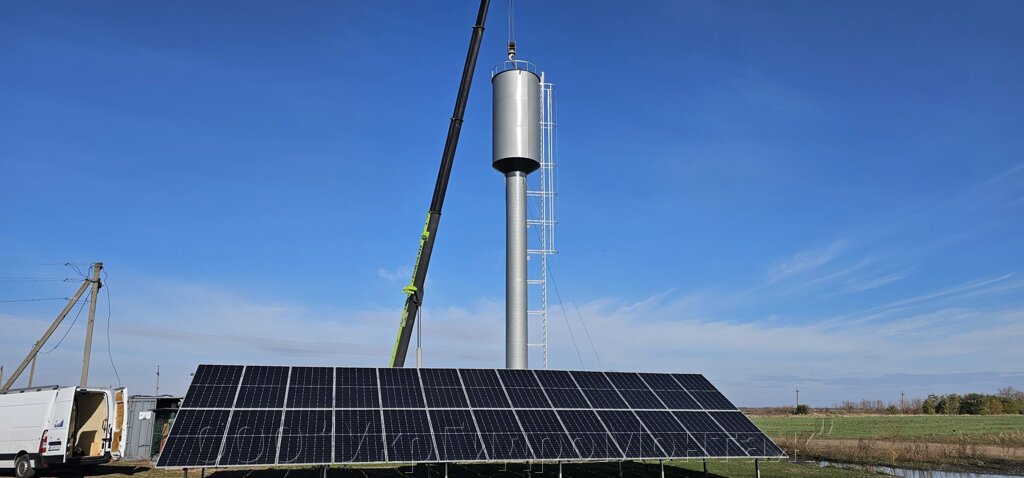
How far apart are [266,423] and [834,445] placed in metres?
38.7

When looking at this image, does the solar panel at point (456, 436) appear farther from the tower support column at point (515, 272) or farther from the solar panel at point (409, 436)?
the tower support column at point (515, 272)

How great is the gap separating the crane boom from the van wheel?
14322 millimetres

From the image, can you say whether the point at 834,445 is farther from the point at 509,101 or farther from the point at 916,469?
the point at 509,101

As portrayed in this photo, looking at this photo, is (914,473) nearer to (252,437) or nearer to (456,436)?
(456,436)

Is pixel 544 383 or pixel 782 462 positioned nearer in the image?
pixel 544 383

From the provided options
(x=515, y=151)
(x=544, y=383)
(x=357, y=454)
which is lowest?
(x=357, y=454)

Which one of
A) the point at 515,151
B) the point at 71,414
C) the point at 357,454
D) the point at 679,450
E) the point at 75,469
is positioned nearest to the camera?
the point at 357,454

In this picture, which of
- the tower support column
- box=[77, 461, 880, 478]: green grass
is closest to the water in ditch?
box=[77, 461, 880, 478]: green grass

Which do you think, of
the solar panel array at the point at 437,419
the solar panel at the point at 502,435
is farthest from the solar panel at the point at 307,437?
the solar panel at the point at 502,435

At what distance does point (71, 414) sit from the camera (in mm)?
25969

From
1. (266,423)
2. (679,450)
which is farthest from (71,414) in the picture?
(679,450)

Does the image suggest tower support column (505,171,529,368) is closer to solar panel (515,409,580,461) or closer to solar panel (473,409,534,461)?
solar panel (515,409,580,461)

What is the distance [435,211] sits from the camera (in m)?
33.4

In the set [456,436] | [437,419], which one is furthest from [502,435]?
[437,419]
